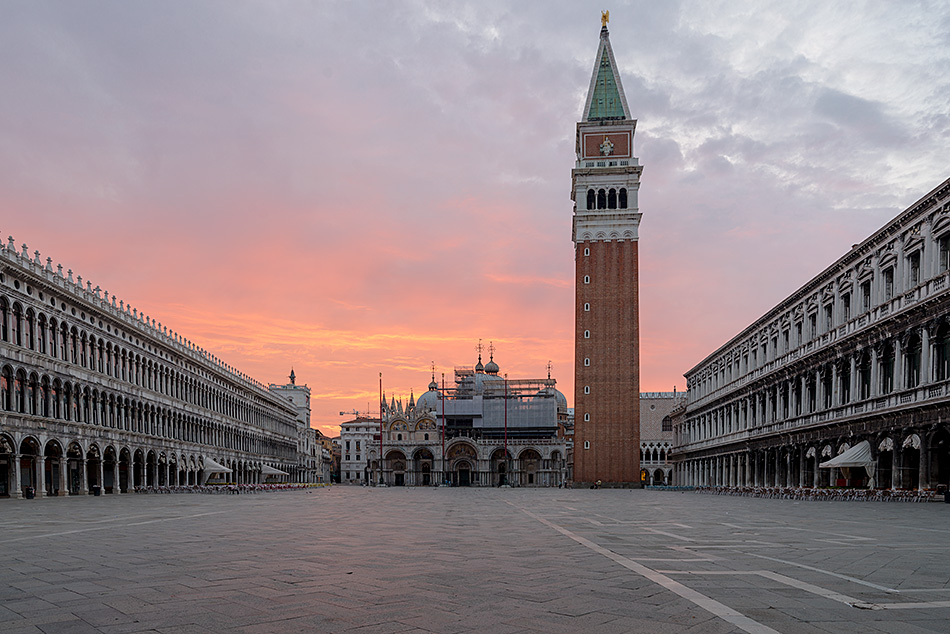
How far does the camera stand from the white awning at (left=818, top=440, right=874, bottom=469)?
3228 centimetres

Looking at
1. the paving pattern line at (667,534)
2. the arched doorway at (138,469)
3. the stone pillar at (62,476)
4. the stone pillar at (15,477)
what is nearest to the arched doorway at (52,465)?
the stone pillar at (62,476)

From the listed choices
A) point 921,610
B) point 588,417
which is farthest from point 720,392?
point 921,610

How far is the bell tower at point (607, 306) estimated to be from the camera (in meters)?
73.1

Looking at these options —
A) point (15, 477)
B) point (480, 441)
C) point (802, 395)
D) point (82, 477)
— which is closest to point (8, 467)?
point (15, 477)

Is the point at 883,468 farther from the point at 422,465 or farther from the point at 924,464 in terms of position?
the point at 422,465

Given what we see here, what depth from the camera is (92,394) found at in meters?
44.6

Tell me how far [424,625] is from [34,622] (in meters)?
3.09

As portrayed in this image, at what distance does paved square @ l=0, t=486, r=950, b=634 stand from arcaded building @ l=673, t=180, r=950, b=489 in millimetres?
15950

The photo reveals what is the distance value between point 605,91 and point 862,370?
5287 cm

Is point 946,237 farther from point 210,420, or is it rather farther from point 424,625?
point 210,420

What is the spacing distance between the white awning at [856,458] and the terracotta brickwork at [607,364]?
39.9 m

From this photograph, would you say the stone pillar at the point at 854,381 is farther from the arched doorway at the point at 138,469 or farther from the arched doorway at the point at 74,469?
the arched doorway at the point at 138,469

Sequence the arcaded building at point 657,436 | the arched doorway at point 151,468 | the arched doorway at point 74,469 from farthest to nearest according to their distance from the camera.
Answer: the arcaded building at point 657,436 < the arched doorway at point 151,468 < the arched doorway at point 74,469

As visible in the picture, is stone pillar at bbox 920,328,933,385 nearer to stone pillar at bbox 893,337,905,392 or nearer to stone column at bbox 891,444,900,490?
stone pillar at bbox 893,337,905,392
